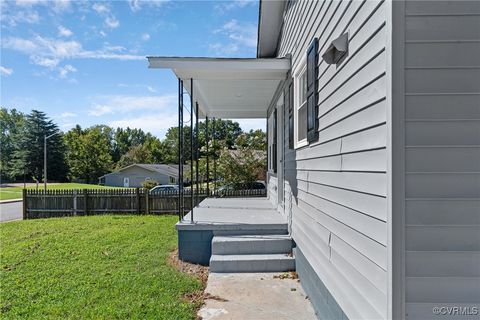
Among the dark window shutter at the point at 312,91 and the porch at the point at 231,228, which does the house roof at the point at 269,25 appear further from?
the dark window shutter at the point at 312,91

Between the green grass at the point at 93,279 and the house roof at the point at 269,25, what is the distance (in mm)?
5360

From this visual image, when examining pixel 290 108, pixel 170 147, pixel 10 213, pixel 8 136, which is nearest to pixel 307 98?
pixel 290 108

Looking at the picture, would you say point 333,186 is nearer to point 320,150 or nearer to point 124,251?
point 320,150

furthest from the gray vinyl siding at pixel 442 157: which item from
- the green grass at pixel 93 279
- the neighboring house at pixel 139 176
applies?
the neighboring house at pixel 139 176

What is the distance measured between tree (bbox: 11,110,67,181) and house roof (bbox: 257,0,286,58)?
1778 inches

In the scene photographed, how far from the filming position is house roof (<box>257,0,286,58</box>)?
6703 mm

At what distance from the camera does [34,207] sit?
13.7 metres

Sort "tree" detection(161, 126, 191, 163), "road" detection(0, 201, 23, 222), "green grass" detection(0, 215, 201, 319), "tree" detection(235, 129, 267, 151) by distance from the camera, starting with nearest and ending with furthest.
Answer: "green grass" detection(0, 215, 201, 319)
"road" detection(0, 201, 23, 222)
"tree" detection(235, 129, 267, 151)
"tree" detection(161, 126, 191, 163)

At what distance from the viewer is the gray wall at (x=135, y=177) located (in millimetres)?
42406

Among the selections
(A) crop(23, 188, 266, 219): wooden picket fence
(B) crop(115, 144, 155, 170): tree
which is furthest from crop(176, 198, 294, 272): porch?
(B) crop(115, 144, 155, 170): tree

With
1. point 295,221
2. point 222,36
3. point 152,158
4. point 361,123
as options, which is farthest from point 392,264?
point 152,158

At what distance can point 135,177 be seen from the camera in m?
43.7

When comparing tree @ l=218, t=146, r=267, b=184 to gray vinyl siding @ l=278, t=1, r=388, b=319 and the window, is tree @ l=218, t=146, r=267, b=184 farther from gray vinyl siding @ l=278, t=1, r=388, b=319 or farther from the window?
gray vinyl siding @ l=278, t=1, r=388, b=319

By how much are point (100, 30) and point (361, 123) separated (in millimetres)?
8122
